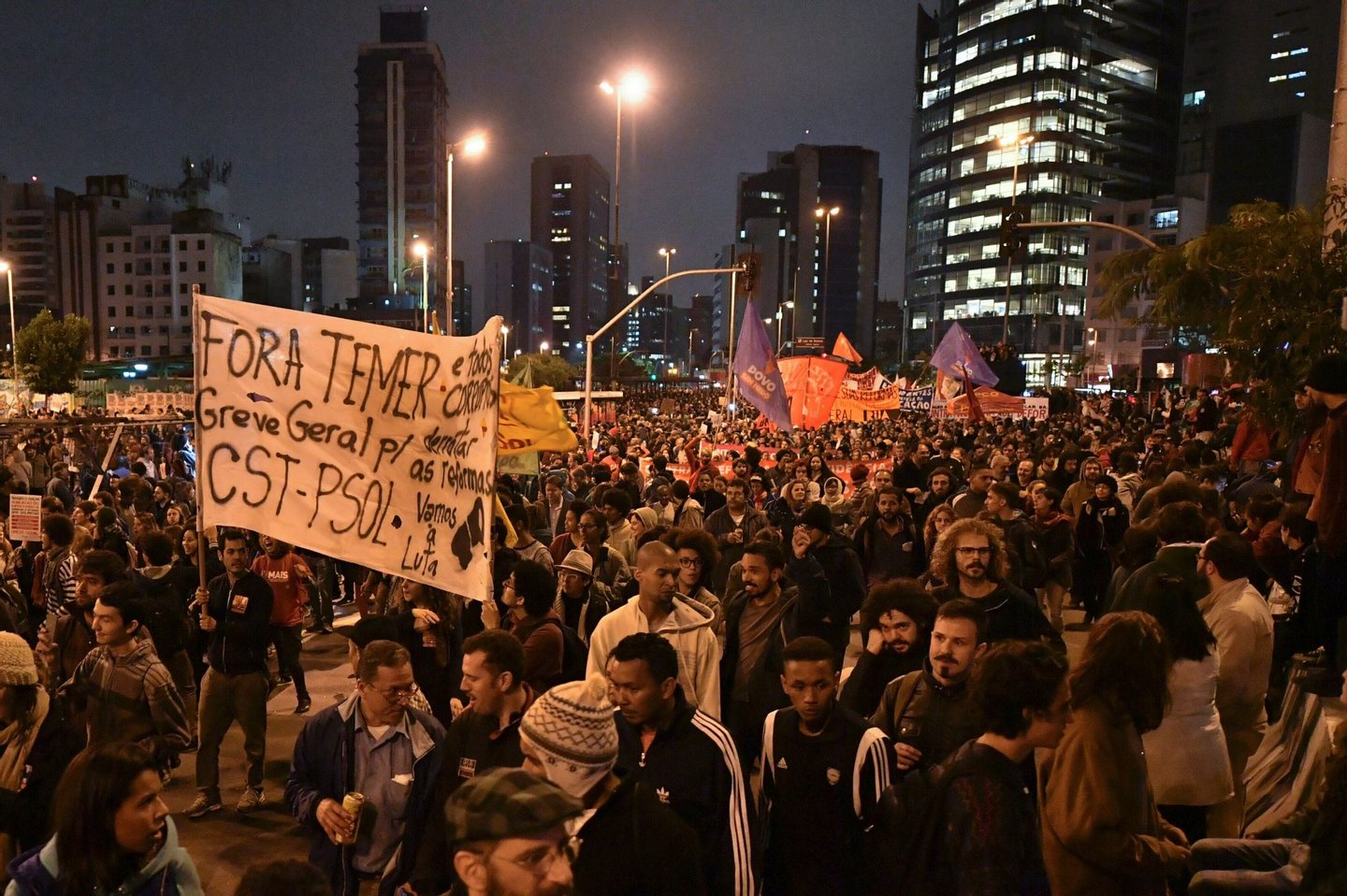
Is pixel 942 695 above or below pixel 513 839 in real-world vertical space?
below

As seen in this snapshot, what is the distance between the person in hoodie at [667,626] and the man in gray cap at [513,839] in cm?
252

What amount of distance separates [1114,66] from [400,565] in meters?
133

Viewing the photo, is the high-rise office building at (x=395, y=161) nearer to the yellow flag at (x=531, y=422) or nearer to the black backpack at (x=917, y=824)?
the yellow flag at (x=531, y=422)

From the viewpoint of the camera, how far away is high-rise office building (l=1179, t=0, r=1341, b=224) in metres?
89.8

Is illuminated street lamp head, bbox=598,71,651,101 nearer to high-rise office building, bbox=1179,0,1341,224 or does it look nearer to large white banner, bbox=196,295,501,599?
large white banner, bbox=196,295,501,599

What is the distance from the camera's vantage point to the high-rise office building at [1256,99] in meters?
89.8

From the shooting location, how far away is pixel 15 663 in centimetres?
419

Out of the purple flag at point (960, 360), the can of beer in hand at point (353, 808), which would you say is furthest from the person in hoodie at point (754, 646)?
the purple flag at point (960, 360)

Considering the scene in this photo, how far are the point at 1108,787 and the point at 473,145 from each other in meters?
16.4

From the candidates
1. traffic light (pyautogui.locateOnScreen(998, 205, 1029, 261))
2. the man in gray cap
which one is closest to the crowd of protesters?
the man in gray cap

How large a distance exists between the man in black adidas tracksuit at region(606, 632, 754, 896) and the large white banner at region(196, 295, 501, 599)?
208cm

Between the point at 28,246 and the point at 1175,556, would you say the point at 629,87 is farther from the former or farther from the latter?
the point at 28,246

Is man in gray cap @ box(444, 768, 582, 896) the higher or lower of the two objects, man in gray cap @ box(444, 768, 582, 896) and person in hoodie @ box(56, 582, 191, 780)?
the higher

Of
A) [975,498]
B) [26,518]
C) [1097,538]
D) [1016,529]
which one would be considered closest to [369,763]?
[1016,529]
